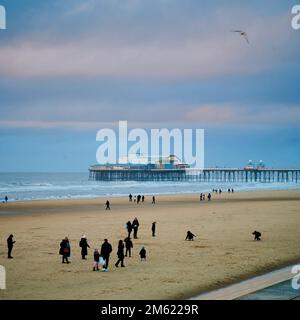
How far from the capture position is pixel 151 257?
18859mm

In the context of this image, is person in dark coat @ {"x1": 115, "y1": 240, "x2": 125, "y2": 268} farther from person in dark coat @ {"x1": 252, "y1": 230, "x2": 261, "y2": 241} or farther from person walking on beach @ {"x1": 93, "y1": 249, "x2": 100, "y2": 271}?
person in dark coat @ {"x1": 252, "y1": 230, "x2": 261, "y2": 241}

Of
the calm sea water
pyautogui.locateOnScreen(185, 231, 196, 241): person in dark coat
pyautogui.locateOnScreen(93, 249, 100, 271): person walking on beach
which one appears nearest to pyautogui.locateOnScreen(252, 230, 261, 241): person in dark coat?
pyautogui.locateOnScreen(185, 231, 196, 241): person in dark coat

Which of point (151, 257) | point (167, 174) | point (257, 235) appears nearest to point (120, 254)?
point (151, 257)

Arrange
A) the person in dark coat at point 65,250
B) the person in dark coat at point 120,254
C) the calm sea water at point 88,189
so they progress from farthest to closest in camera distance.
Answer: the calm sea water at point 88,189 → the person in dark coat at point 65,250 → the person in dark coat at point 120,254

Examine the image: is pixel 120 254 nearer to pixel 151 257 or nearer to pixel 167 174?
pixel 151 257

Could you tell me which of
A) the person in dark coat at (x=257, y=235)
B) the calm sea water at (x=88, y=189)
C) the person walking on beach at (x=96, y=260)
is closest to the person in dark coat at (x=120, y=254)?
the person walking on beach at (x=96, y=260)

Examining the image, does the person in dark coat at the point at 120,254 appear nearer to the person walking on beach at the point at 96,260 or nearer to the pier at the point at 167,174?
the person walking on beach at the point at 96,260

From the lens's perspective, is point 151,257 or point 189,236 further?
point 189,236

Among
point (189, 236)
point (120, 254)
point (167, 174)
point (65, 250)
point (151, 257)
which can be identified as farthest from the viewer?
point (167, 174)

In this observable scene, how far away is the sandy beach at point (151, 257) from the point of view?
13977 mm

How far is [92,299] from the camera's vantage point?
1274cm

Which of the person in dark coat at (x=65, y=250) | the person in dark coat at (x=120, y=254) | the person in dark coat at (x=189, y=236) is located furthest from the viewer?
the person in dark coat at (x=189, y=236)

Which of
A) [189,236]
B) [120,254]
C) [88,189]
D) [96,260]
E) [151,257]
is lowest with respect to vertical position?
[151,257]

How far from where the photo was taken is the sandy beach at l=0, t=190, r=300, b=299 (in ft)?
45.9
